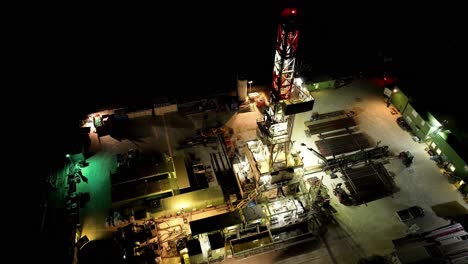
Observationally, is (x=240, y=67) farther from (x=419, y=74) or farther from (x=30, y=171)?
(x=30, y=171)

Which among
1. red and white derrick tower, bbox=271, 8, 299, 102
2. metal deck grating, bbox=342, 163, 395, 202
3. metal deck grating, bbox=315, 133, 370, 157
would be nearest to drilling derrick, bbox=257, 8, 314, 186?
red and white derrick tower, bbox=271, 8, 299, 102

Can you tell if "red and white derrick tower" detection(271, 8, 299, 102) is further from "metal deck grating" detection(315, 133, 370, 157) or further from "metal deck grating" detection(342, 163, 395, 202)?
"metal deck grating" detection(342, 163, 395, 202)

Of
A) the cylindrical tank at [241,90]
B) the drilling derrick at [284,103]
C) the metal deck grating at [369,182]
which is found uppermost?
the cylindrical tank at [241,90]

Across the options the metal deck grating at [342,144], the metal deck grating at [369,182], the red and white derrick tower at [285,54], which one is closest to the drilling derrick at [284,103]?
the red and white derrick tower at [285,54]

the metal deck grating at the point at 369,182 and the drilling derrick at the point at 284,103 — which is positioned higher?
the drilling derrick at the point at 284,103

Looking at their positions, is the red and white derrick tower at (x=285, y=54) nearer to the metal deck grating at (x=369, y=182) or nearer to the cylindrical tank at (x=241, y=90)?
the metal deck grating at (x=369, y=182)

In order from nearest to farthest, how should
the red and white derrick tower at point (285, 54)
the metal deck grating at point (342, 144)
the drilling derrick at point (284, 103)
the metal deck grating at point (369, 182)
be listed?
the red and white derrick tower at point (285, 54)
the drilling derrick at point (284, 103)
the metal deck grating at point (369, 182)
the metal deck grating at point (342, 144)

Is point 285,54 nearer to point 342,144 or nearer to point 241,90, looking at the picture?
point 241,90
